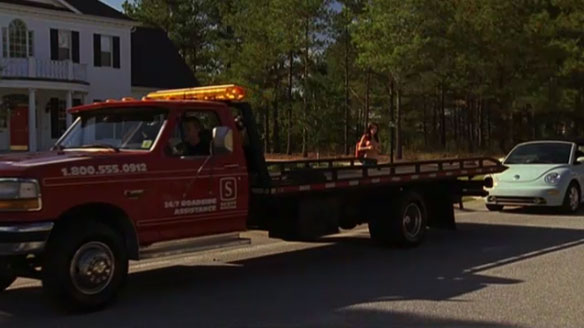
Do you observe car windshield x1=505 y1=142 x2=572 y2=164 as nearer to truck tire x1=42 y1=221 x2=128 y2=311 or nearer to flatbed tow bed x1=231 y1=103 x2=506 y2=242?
flatbed tow bed x1=231 y1=103 x2=506 y2=242

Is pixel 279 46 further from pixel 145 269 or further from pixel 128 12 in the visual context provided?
pixel 145 269

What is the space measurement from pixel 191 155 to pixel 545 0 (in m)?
34.0

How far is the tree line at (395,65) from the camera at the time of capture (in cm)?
3497

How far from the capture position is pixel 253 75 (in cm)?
4541

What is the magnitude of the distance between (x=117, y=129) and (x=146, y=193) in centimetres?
92

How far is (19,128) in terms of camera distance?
33.0 m

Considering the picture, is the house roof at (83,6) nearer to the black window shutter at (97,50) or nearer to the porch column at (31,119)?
the black window shutter at (97,50)

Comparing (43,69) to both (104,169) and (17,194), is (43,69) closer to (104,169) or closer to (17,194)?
(104,169)

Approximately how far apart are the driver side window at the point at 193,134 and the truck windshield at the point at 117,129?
213 millimetres

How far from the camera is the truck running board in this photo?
7422 mm

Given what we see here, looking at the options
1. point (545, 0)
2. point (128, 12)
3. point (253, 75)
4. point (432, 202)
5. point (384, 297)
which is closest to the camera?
point (384, 297)

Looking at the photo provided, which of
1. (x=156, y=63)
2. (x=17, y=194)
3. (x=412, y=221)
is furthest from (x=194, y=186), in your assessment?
(x=156, y=63)

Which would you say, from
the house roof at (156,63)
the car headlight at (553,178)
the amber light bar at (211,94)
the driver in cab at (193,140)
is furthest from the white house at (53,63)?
the driver in cab at (193,140)

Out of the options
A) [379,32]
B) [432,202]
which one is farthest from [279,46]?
[432,202]
